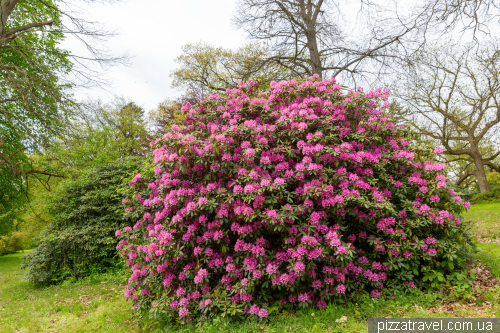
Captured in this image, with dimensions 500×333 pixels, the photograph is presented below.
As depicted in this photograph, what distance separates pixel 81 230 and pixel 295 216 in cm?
750

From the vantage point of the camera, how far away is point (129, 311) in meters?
5.05

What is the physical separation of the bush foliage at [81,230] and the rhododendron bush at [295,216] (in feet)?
15.2

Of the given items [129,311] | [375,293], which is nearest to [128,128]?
[129,311]

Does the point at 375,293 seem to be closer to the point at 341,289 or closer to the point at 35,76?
the point at 341,289

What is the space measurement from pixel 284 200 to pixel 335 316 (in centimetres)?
154

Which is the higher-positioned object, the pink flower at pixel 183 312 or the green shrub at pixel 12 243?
the pink flower at pixel 183 312

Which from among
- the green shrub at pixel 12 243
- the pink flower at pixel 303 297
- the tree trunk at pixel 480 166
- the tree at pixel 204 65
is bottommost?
the green shrub at pixel 12 243

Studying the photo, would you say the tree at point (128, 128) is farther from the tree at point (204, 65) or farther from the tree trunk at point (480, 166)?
the tree trunk at point (480, 166)

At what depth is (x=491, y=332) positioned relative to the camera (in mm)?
2840

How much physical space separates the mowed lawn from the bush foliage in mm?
589

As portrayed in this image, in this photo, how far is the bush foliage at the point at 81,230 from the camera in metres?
8.27

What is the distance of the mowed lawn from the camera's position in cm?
336

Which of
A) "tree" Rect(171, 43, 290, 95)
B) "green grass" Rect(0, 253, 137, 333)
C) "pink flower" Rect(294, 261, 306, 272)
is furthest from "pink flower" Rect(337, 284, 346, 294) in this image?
"tree" Rect(171, 43, 290, 95)

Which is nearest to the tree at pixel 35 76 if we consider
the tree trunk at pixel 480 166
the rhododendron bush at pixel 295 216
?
the rhododendron bush at pixel 295 216
